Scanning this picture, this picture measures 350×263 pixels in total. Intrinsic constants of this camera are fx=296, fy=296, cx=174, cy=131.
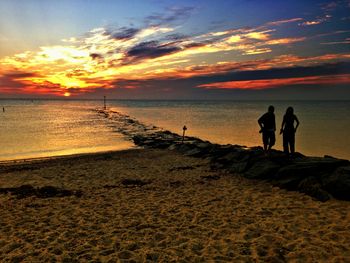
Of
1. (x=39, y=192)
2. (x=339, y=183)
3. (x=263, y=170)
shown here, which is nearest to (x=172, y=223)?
(x=339, y=183)

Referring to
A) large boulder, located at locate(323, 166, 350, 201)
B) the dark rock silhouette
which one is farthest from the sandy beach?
large boulder, located at locate(323, 166, 350, 201)

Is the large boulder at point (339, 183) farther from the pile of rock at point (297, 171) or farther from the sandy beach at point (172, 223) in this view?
the sandy beach at point (172, 223)

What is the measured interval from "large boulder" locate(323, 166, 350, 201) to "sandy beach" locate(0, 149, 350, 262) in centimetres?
52

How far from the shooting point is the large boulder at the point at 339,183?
10695mm

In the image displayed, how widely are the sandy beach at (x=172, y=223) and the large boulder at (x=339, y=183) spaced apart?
515 mm

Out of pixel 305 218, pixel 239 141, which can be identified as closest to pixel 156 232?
pixel 305 218

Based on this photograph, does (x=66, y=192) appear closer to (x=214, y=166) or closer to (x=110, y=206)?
(x=110, y=206)

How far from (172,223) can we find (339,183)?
6.50 m

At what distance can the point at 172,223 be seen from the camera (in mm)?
9188

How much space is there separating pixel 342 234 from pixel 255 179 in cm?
635

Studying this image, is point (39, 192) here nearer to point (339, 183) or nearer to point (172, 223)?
point (172, 223)

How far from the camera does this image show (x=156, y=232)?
8539 mm

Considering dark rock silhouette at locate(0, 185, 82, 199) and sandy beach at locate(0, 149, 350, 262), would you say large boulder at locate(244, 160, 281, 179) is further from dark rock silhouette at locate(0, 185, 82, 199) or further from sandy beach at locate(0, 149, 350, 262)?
dark rock silhouette at locate(0, 185, 82, 199)

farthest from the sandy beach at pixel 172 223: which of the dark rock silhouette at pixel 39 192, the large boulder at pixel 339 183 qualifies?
the large boulder at pixel 339 183
